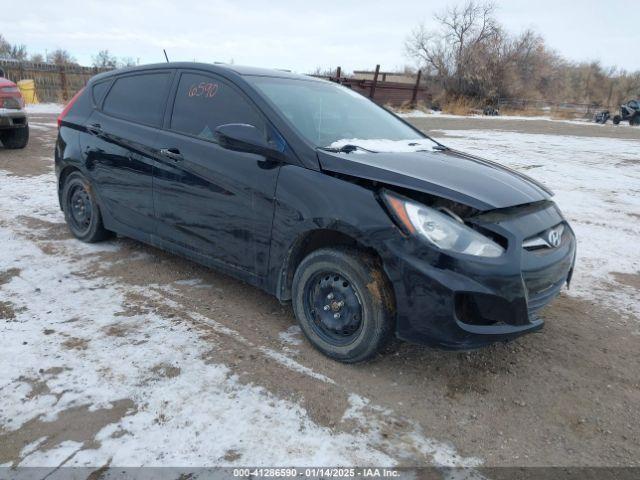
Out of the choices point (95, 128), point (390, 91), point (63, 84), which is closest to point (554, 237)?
point (95, 128)

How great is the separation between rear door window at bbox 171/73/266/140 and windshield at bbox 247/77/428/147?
174 mm

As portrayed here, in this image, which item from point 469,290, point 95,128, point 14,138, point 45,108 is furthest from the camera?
point 45,108

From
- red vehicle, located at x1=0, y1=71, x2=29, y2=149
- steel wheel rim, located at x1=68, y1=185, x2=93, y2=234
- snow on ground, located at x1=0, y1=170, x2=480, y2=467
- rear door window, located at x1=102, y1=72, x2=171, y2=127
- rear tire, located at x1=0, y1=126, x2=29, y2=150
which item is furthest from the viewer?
rear tire, located at x1=0, y1=126, x2=29, y2=150

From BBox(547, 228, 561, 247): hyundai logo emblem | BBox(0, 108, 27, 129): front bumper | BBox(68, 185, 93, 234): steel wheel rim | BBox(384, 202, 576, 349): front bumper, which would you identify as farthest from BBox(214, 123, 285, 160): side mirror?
BBox(0, 108, 27, 129): front bumper

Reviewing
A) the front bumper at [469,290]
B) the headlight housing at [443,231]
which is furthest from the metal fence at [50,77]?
the front bumper at [469,290]

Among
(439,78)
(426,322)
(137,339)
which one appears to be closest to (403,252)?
(426,322)

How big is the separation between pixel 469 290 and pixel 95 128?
140 inches

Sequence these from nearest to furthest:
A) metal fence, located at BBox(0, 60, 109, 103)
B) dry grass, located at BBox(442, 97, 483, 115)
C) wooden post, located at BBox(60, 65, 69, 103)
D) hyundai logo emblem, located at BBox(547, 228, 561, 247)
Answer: hyundai logo emblem, located at BBox(547, 228, 561, 247), metal fence, located at BBox(0, 60, 109, 103), wooden post, located at BBox(60, 65, 69, 103), dry grass, located at BBox(442, 97, 483, 115)

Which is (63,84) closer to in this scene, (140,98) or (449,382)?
(140,98)

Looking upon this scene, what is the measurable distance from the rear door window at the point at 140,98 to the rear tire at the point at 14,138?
→ 6.51m

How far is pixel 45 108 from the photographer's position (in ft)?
63.4

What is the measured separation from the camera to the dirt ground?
234cm

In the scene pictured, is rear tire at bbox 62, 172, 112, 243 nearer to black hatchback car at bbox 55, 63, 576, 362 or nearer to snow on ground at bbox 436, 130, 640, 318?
black hatchback car at bbox 55, 63, 576, 362

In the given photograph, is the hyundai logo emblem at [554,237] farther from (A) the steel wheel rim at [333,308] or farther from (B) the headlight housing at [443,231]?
(A) the steel wheel rim at [333,308]
